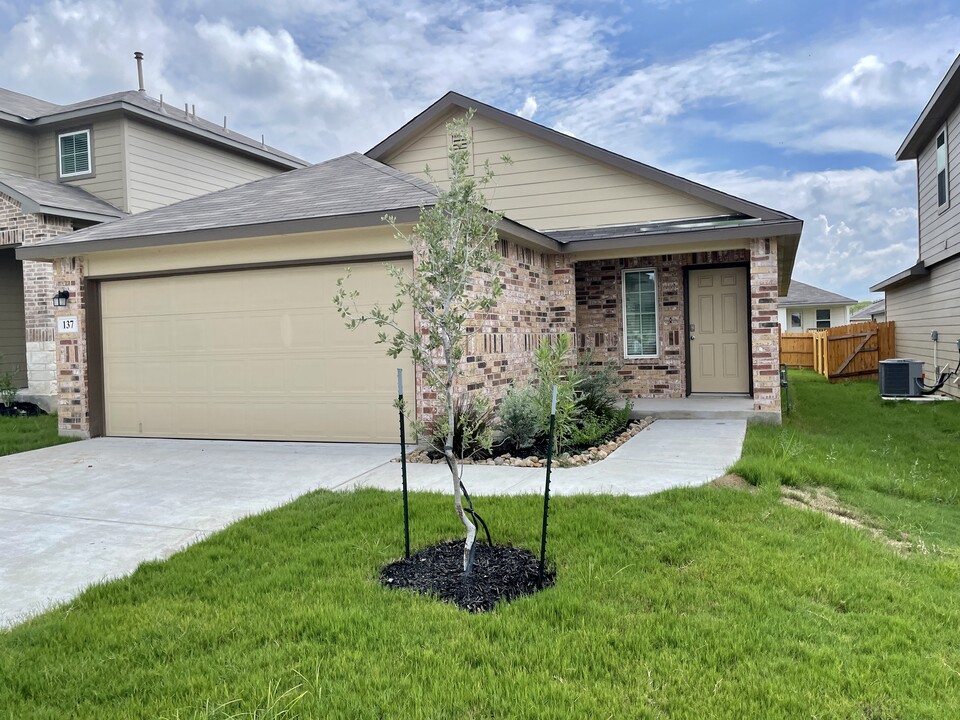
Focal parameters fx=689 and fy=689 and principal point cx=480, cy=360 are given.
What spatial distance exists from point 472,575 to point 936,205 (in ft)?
50.8

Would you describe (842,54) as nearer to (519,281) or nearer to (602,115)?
(602,115)

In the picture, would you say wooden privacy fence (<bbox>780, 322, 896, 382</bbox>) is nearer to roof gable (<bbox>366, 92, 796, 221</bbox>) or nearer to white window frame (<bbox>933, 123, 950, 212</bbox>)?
white window frame (<bbox>933, 123, 950, 212</bbox>)

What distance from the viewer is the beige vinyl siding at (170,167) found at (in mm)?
14695

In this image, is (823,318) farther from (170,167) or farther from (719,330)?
(170,167)

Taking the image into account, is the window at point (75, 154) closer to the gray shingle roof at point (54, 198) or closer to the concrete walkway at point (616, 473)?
the gray shingle roof at point (54, 198)

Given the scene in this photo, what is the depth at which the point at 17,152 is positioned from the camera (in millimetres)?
15062

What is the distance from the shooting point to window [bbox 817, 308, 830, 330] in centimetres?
3569

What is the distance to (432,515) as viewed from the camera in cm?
523

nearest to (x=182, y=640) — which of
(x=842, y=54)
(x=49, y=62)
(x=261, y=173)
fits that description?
(x=842, y=54)

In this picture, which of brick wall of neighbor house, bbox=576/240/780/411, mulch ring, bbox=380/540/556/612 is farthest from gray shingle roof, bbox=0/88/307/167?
mulch ring, bbox=380/540/556/612

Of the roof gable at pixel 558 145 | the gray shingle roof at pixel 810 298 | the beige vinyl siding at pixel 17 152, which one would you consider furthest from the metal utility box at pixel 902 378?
the gray shingle roof at pixel 810 298

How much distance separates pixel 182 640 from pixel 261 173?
16.8m

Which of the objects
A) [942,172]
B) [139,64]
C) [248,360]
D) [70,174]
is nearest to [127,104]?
[70,174]

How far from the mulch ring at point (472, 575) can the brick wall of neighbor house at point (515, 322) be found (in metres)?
3.45
